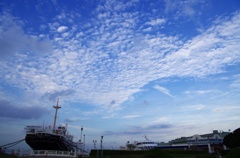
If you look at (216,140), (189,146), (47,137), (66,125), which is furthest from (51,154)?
(216,140)

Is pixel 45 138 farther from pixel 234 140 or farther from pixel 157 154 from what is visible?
pixel 234 140

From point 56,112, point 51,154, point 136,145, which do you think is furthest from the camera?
point 136,145

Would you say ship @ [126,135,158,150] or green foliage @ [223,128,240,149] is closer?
green foliage @ [223,128,240,149]

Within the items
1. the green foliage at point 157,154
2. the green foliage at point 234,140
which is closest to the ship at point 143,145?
the green foliage at point 234,140

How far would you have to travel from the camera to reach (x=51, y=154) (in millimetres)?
36312

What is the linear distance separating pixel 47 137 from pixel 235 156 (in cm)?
3703

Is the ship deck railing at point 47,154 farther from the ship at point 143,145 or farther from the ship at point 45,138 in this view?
the ship at point 143,145

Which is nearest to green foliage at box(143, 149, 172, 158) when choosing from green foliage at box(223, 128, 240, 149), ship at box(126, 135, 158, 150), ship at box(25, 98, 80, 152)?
ship at box(25, 98, 80, 152)

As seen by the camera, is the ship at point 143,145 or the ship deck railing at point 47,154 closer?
the ship deck railing at point 47,154

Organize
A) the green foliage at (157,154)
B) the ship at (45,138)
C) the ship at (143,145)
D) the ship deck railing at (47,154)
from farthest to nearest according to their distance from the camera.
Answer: the ship at (143,145) < the ship at (45,138) < the ship deck railing at (47,154) < the green foliage at (157,154)

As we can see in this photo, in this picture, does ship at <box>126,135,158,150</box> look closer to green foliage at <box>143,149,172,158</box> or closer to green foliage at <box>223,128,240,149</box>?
green foliage at <box>223,128,240,149</box>

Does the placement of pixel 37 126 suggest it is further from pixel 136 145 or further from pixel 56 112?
pixel 136 145

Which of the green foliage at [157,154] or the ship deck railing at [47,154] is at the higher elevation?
the green foliage at [157,154]

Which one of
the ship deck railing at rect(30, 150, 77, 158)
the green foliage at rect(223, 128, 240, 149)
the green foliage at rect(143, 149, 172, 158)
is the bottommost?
the ship deck railing at rect(30, 150, 77, 158)
